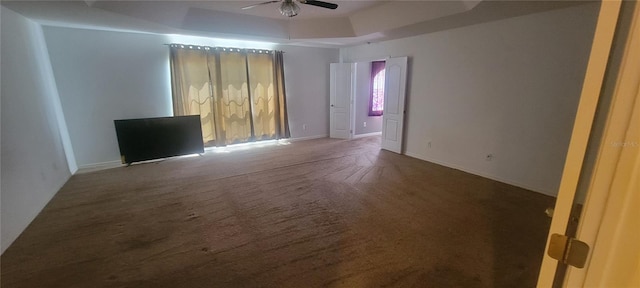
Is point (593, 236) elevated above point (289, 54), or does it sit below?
below

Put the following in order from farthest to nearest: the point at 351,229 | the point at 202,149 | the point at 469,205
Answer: the point at 202,149
the point at 469,205
the point at 351,229

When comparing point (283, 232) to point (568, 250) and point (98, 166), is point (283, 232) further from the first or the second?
point (98, 166)

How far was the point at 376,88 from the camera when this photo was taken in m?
7.05

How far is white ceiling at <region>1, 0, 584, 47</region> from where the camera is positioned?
121 inches

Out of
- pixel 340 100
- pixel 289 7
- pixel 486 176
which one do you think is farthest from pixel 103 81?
pixel 486 176

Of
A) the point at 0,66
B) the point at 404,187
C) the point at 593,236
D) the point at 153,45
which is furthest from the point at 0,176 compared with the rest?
the point at 404,187

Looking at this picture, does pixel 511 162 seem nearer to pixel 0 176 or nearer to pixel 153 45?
pixel 0 176

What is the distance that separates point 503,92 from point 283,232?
11.8 feet

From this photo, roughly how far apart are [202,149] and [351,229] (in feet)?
12.5

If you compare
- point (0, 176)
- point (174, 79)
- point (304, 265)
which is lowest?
point (304, 265)

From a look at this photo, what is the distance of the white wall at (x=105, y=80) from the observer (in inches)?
165

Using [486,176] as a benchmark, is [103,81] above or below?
above

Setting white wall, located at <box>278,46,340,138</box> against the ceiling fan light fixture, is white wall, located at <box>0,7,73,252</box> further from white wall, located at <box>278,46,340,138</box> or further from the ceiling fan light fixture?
white wall, located at <box>278,46,340,138</box>

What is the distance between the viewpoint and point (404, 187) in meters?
3.66
